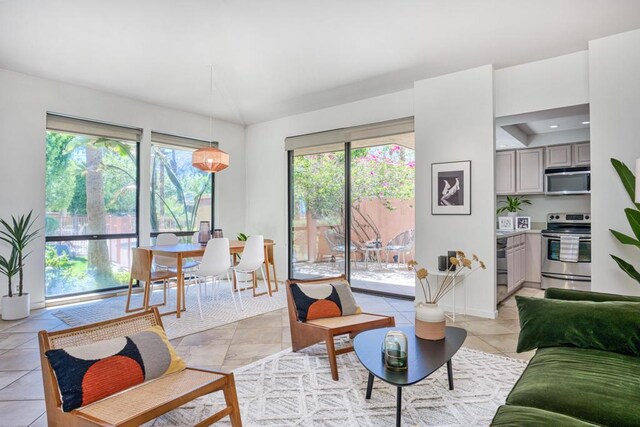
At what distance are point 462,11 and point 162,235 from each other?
427 cm

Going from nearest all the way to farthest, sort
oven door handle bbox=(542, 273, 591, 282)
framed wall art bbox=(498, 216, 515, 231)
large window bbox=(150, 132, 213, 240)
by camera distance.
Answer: oven door handle bbox=(542, 273, 591, 282) → large window bbox=(150, 132, 213, 240) → framed wall art bbox=(498, 216, 515, 231)

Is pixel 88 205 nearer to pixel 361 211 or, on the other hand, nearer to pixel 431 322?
pixel 361 211

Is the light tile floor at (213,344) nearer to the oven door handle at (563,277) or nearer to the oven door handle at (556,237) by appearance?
the oven door handle at (563,277)

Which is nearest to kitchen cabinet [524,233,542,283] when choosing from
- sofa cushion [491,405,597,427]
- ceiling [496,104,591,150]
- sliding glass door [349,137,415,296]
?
A: ceiling [496,104,591,150]

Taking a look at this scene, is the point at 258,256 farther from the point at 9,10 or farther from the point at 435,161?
the point at 9,10

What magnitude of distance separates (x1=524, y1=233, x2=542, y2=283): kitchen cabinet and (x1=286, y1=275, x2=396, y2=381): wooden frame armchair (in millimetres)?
3706

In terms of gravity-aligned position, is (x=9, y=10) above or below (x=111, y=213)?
above

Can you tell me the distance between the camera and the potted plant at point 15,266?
12.5 feet

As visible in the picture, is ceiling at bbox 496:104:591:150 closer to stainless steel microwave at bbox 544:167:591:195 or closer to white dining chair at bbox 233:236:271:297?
stainless steel microwave at bbox 544:167:591:195

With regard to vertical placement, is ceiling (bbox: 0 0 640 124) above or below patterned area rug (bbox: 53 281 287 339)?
above

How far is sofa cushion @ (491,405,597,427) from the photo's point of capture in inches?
45.8

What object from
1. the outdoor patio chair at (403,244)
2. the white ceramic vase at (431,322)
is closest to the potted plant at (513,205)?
the outdoor patio chair at (403,244)

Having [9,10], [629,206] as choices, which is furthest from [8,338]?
[629,206]

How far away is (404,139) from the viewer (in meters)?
4.93
